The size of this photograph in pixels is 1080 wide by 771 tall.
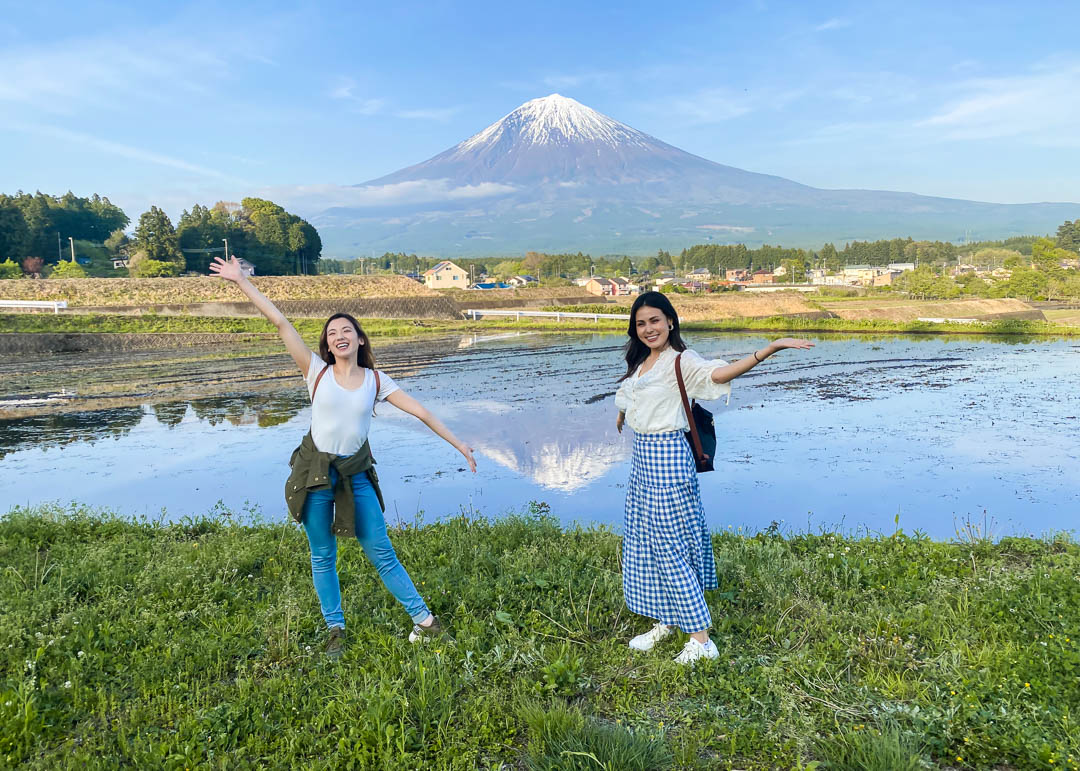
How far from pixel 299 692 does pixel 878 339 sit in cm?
3163

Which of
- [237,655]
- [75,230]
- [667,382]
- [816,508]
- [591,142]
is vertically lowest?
[816,508]

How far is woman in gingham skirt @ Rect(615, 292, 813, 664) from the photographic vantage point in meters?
3.53

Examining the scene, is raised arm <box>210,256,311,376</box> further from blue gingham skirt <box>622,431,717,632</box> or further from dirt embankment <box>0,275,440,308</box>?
dirt embankment <box>0,275,440,308</box>

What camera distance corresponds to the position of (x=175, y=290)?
43.0m

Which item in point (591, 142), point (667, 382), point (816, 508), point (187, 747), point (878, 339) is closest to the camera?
point (187, 747)

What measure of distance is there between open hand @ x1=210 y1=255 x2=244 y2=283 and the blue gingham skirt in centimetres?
254

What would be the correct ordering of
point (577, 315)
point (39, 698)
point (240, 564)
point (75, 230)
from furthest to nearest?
point (75, 230), point (577, 315), point (240, 564), point (39, 698)

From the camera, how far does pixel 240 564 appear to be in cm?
494

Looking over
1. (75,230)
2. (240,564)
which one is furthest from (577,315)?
(75,230)

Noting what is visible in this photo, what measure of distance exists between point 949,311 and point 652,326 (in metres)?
46.1

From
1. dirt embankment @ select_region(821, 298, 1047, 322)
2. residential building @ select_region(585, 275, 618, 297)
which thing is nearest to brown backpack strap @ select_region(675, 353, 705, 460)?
dirt embankment @ select_region(821, 298, 1047, 322)

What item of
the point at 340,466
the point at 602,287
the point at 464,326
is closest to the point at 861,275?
the point at 602,287

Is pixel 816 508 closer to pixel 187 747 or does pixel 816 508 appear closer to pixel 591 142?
pixel 187 747

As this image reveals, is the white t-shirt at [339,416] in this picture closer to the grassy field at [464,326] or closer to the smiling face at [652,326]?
the smiling face at [652,326]
